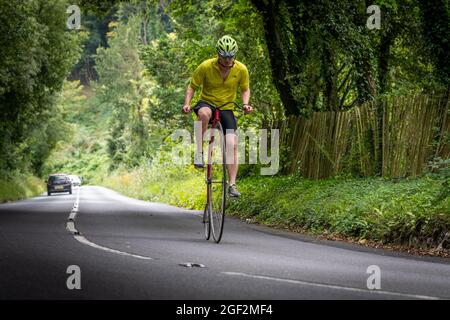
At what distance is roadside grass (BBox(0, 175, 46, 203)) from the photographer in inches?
1542

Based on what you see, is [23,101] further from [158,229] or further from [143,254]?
[143,254]

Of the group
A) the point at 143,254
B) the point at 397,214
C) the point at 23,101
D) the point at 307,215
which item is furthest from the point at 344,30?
the point at 23,101

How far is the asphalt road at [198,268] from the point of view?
596cm

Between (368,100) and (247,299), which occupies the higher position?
(368,100)

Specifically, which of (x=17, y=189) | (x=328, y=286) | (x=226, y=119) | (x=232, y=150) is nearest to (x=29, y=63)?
(x=226, y=119)

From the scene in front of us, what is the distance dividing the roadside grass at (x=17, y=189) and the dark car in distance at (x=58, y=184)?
1446mm

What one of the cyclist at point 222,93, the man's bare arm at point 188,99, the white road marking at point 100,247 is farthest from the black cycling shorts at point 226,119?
the white road marking at point 100,247

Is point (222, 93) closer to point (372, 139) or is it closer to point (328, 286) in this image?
point (328, 286)

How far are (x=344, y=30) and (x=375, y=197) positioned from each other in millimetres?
5652

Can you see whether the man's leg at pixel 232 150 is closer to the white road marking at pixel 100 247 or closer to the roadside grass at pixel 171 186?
the white road marking at pixel 100 247

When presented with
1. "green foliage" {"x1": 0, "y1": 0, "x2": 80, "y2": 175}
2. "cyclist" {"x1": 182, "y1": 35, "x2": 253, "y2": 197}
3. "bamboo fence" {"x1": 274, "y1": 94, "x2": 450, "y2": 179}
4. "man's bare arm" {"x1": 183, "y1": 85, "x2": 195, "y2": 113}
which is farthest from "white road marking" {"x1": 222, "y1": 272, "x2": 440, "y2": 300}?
"green foliage" {"x1": 0, "y1": 0, "x2": 80, "y2": 175}

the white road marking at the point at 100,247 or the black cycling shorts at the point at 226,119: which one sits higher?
the black cycling shorts at the point at 226,119

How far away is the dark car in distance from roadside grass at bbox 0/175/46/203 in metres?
1.45
